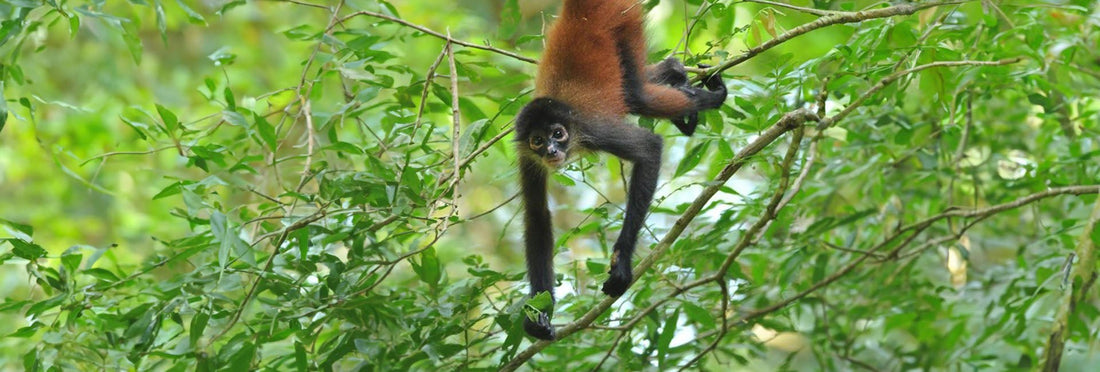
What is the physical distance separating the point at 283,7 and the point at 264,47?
801mm

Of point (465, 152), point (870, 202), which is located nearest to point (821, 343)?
point (870, 202)

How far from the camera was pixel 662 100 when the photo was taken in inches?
219

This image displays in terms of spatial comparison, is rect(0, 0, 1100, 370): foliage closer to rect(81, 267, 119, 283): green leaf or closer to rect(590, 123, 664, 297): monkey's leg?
rect(81, 267, 119, 283): green leaf

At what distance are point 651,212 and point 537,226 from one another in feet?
2.94

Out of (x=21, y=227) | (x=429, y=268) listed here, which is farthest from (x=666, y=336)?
(x=21, y=227)

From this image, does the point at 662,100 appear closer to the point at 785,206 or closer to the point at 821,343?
the point at 785,206

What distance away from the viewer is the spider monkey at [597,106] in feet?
16.9

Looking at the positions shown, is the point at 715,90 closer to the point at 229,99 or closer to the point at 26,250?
the point at 229,99

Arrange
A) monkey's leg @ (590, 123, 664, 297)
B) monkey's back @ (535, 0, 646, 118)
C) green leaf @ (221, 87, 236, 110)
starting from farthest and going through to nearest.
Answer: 1. monkey's back @ (535, 0, 646, 118)
2. monkey's leg @ (590, 123, 664, 297)
3. green leaf @ (221, 87, 236, 110)

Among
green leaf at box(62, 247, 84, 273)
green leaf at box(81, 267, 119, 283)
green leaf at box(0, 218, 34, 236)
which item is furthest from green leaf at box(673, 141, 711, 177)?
green leaf at box(0, 218, 34, 236)

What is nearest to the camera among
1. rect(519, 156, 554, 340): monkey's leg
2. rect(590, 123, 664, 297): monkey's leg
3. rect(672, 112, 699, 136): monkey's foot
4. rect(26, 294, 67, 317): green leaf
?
rect(26, 294, 67, 317): green leaf

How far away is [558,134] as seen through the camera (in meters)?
5.16

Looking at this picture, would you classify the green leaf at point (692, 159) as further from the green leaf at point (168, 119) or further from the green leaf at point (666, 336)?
the green leaf at point (168, 119)

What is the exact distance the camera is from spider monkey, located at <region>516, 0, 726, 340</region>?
5.15m
